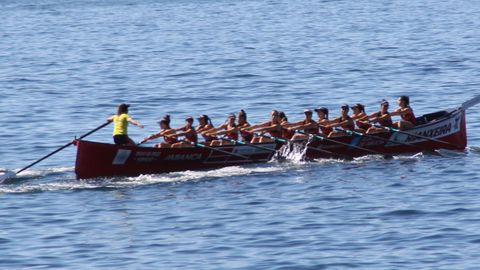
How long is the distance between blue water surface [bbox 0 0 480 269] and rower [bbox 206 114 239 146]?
1420 millimetres

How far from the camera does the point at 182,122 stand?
5247 cm

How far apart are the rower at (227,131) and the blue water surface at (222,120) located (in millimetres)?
1420

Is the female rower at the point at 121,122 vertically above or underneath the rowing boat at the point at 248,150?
above

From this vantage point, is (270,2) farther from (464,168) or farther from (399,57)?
(464,168)

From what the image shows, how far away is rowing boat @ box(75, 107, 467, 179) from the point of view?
38250 millimetres

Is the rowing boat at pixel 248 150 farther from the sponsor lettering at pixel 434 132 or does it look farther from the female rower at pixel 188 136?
the female rower at pixel 188 136

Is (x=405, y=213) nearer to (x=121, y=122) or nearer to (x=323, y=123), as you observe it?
(x=323, y=123)

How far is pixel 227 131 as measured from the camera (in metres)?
41.4

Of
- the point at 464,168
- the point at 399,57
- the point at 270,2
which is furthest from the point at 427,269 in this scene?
the point at 270,2

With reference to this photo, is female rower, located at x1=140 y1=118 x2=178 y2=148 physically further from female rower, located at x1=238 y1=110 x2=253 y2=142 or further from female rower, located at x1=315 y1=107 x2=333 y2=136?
female rower, located at x1=315 y1=107 x2=333 y2=136

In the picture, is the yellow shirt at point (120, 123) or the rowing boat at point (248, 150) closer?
the rowing boat at point (248, 150)

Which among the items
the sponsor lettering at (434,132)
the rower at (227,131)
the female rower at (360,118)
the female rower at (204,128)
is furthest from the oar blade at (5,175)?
the sponsor lettering at (434,132)

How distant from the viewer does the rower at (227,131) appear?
41.1m

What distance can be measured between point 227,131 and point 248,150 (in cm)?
104
